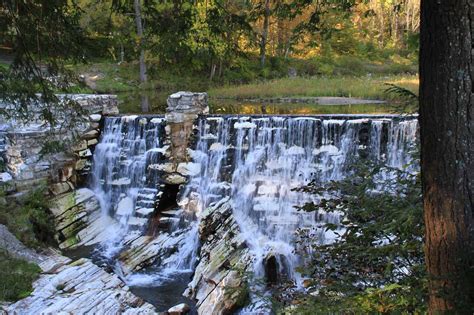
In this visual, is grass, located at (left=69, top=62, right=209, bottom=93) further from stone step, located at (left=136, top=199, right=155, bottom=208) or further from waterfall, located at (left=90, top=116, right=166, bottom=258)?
stone step, located at (left=136, top=199, right=155, bottom=208)

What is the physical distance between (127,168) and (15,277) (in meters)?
3.98

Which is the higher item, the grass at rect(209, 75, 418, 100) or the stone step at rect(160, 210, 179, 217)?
the grass at rect(209, 75, 418, 100)

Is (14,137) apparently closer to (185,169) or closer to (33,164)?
(33,164)

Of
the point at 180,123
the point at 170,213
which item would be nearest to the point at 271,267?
the point at 170,213

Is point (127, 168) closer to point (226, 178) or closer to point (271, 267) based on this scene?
point (226, 178)

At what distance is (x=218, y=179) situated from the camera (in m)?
8.59

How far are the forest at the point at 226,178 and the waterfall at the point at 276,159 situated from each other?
0.03m

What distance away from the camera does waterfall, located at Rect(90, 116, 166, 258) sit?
8.92 metres

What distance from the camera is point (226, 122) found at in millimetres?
8969

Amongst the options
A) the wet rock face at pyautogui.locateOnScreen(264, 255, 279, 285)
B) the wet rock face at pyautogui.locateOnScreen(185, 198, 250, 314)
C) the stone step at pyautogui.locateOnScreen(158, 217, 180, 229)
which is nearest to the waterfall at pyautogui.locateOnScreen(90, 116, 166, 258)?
the stone step at pyautogui.locateOnScreen(158, 217, 180, 229)

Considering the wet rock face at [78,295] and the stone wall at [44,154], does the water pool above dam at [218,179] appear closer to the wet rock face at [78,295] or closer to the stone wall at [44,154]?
the stone wall at [44,154]

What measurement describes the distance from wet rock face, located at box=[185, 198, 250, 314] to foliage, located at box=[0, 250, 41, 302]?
2.10m

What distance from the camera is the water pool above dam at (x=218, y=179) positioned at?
7266mm

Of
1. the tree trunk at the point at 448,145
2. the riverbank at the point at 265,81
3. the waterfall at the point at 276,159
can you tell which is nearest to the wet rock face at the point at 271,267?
the waterfall at the point at 276,159
